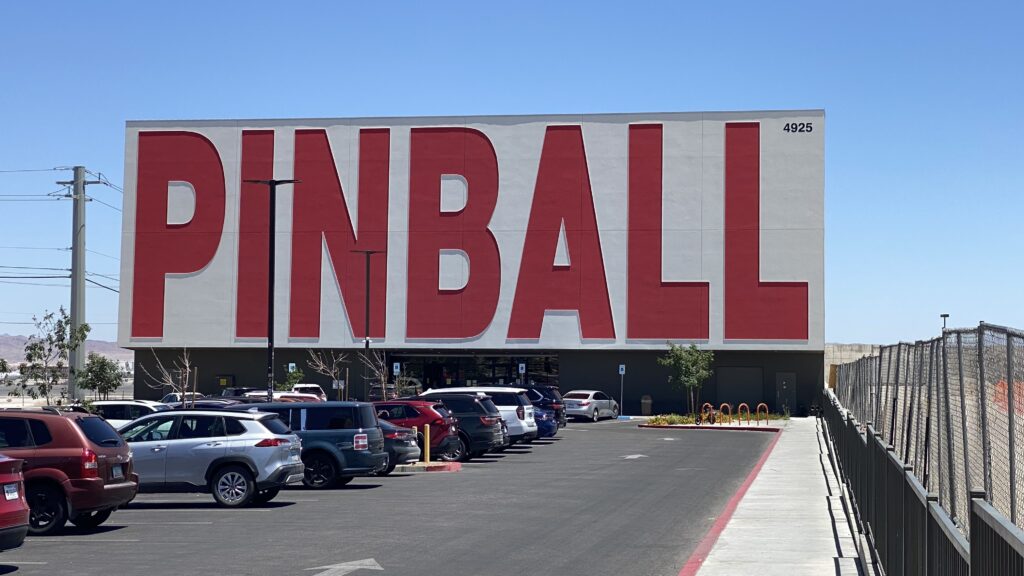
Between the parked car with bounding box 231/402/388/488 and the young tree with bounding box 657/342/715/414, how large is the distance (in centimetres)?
3738

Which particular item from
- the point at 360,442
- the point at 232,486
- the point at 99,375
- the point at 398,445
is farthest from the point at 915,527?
the point at 99,375

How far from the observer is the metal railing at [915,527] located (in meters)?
4.21

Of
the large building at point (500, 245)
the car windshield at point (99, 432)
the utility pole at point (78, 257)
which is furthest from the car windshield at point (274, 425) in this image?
the large building at point (500, 245)

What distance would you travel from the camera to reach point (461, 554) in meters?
14.5

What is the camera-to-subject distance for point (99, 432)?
17.5 metres

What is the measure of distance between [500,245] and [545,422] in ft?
78.7

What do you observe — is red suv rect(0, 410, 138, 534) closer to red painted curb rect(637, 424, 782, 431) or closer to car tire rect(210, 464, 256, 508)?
car tire rect(210, 464, 256, 508)

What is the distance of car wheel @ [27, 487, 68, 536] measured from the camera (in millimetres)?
16812

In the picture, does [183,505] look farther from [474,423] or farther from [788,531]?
[474,423]

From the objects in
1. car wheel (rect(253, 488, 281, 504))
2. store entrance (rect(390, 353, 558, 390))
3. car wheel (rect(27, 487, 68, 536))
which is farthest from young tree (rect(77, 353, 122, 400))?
store entrance (rect(390, 353, 558, 390))

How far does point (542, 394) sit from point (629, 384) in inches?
849

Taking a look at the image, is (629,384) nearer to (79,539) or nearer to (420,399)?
(420,399)

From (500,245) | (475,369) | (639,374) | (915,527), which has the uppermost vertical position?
(500,245)

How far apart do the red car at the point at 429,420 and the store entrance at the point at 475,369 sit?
3565cm
